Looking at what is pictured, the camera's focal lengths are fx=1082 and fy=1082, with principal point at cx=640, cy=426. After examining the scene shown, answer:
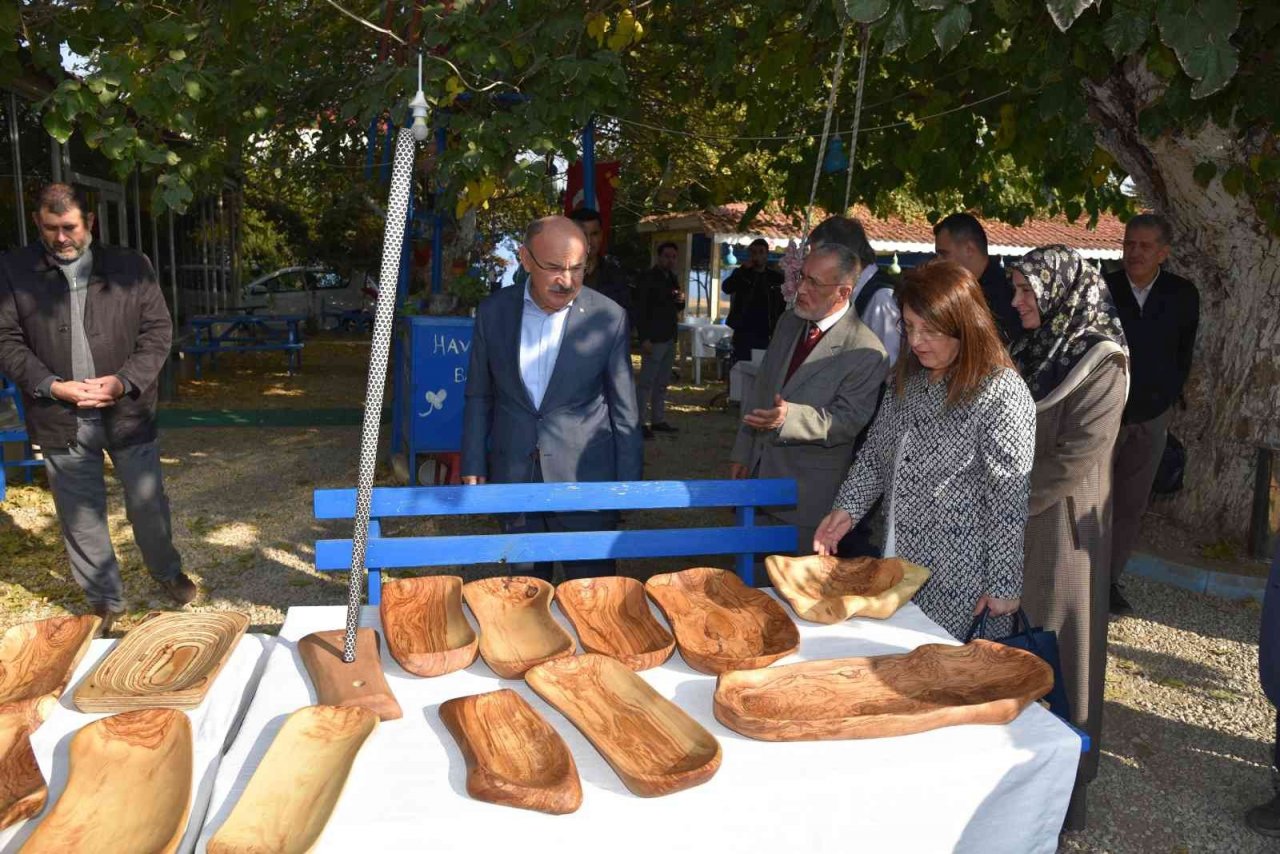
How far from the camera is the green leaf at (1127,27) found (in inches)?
126

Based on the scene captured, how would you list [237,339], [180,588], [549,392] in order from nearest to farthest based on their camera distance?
[549,392] → [180,588] → [237,339]

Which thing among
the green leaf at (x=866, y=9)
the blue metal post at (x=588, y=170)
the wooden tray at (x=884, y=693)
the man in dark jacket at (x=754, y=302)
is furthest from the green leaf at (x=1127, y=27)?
the man in dark jacket at (x=754, y=302)

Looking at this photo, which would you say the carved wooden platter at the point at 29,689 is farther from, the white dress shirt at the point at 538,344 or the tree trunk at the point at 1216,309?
the tree trunk at the point at 1216,309

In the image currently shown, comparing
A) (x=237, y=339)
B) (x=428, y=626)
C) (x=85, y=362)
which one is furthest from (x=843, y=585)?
(x=237, y=339)

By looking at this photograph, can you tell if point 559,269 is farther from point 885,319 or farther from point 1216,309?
point 1216,309

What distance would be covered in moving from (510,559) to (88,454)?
2326 mm

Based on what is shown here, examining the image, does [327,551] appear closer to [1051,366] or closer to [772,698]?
[772,698]

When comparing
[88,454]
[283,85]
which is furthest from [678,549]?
[283,85]

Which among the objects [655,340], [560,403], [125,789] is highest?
[560,403]

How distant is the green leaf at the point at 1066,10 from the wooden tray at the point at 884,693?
150cm

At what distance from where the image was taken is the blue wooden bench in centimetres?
295

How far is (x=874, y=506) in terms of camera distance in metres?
3.20

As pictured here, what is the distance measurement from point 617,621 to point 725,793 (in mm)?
761

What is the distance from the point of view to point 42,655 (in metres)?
2.18
